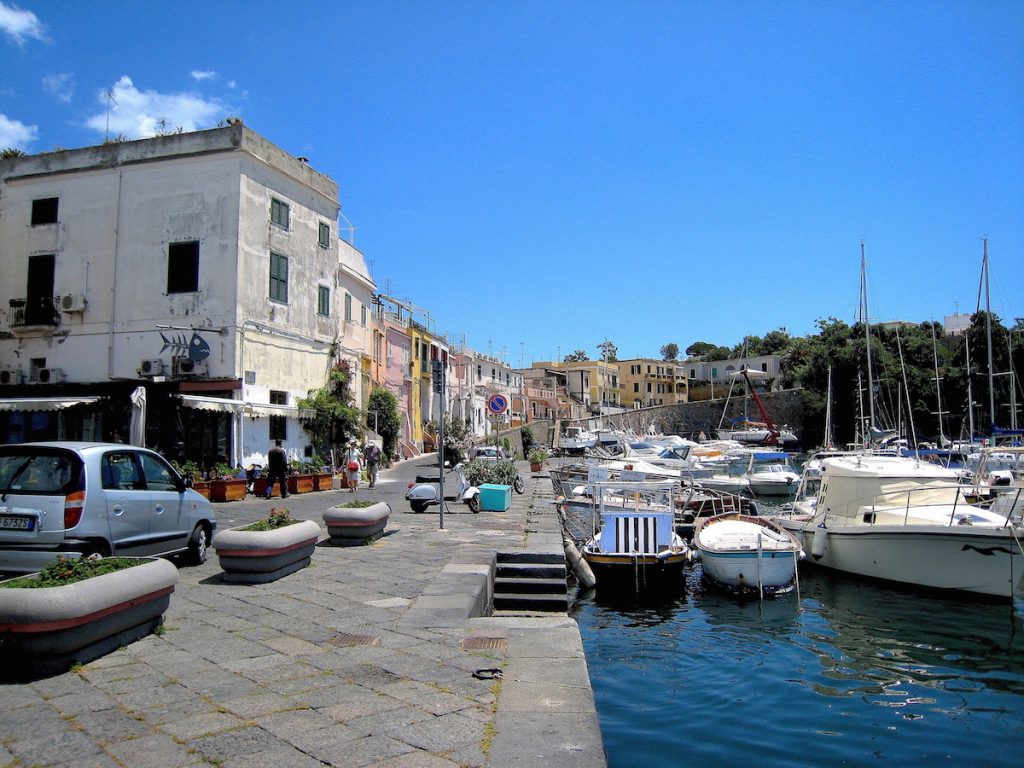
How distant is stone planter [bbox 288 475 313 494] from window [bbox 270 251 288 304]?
232 inches

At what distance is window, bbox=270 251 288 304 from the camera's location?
23.0 meters

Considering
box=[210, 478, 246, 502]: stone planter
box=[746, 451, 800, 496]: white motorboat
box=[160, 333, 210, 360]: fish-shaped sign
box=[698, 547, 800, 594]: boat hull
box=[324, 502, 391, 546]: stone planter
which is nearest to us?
box=[324, 502, 391, 546]: stone planter

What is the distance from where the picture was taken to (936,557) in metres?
13.5

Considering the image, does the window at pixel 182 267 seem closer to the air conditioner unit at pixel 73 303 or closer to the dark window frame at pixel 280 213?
the dark window frame at pixel 280 213

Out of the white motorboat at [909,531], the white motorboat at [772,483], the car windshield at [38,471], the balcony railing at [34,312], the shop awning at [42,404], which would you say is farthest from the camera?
the white motorboat at [772,483]

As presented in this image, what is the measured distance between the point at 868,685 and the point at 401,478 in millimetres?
21511

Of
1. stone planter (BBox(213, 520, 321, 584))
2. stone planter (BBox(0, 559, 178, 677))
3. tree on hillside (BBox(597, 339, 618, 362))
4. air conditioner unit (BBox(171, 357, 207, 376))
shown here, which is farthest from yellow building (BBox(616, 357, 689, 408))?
stone planter (BBox(0, 559, 178, 677))

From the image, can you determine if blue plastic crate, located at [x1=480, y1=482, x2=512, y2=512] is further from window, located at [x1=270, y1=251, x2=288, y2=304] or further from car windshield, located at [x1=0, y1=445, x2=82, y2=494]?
window, located at [x1=270, y1=251, x2=288, y2=304]

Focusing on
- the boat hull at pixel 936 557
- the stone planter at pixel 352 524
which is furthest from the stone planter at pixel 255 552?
the boat hull at pixel 936 557

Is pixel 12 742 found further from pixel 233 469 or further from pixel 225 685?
pixel 233 469

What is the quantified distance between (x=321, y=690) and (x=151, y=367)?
19631mm

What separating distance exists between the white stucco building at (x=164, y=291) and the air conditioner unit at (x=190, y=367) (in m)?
0.04

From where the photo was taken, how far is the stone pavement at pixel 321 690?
144 inches

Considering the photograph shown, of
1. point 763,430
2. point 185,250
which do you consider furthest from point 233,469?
point 763,430
